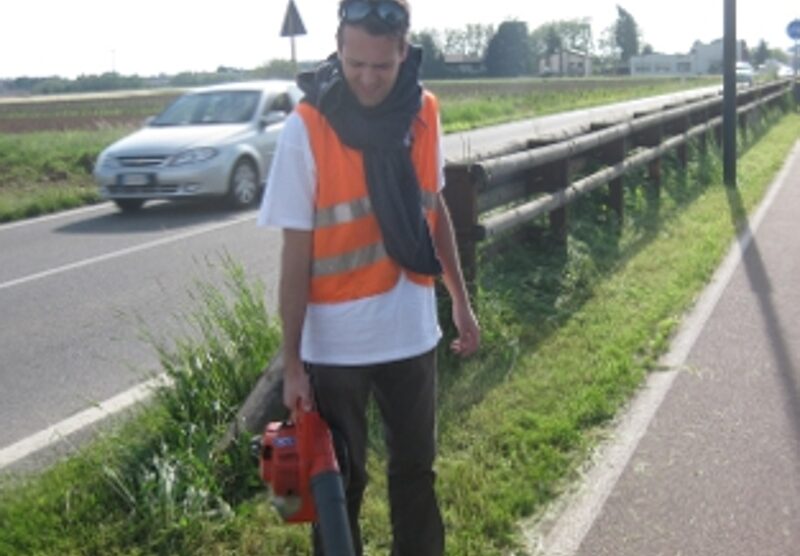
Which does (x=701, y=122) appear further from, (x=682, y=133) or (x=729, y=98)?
(x=682, y=133)

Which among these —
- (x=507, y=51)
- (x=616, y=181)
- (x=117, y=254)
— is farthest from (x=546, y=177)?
(x=507, y=51)

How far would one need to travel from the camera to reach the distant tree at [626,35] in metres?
161

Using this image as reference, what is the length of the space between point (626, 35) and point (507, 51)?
5190 centimetres

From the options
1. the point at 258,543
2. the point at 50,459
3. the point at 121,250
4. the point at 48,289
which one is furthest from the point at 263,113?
the point at 258,543

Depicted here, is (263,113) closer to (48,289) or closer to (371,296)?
(48,289)

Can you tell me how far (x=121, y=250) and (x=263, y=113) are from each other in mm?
4700

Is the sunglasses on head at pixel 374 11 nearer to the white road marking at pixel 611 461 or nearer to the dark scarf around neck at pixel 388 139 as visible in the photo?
the dark scarf around neck at pixel 388 139

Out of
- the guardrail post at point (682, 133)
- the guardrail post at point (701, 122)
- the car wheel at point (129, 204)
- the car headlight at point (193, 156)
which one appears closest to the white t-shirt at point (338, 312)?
the guardrail post at point (682, 133)

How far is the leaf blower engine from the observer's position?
8.55 ft

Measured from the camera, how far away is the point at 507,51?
384 feet

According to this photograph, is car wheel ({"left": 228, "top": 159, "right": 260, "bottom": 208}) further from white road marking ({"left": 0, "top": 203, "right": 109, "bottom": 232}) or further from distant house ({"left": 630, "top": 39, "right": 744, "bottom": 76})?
distant house ({"left": 630, "top": 39, "right": 744, "bottom": 76})

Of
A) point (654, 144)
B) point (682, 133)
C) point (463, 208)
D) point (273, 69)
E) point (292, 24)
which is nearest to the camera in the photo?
point (463, 208)

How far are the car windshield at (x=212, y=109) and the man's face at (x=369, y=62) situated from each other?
1246 cm

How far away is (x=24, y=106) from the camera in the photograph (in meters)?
62.5
